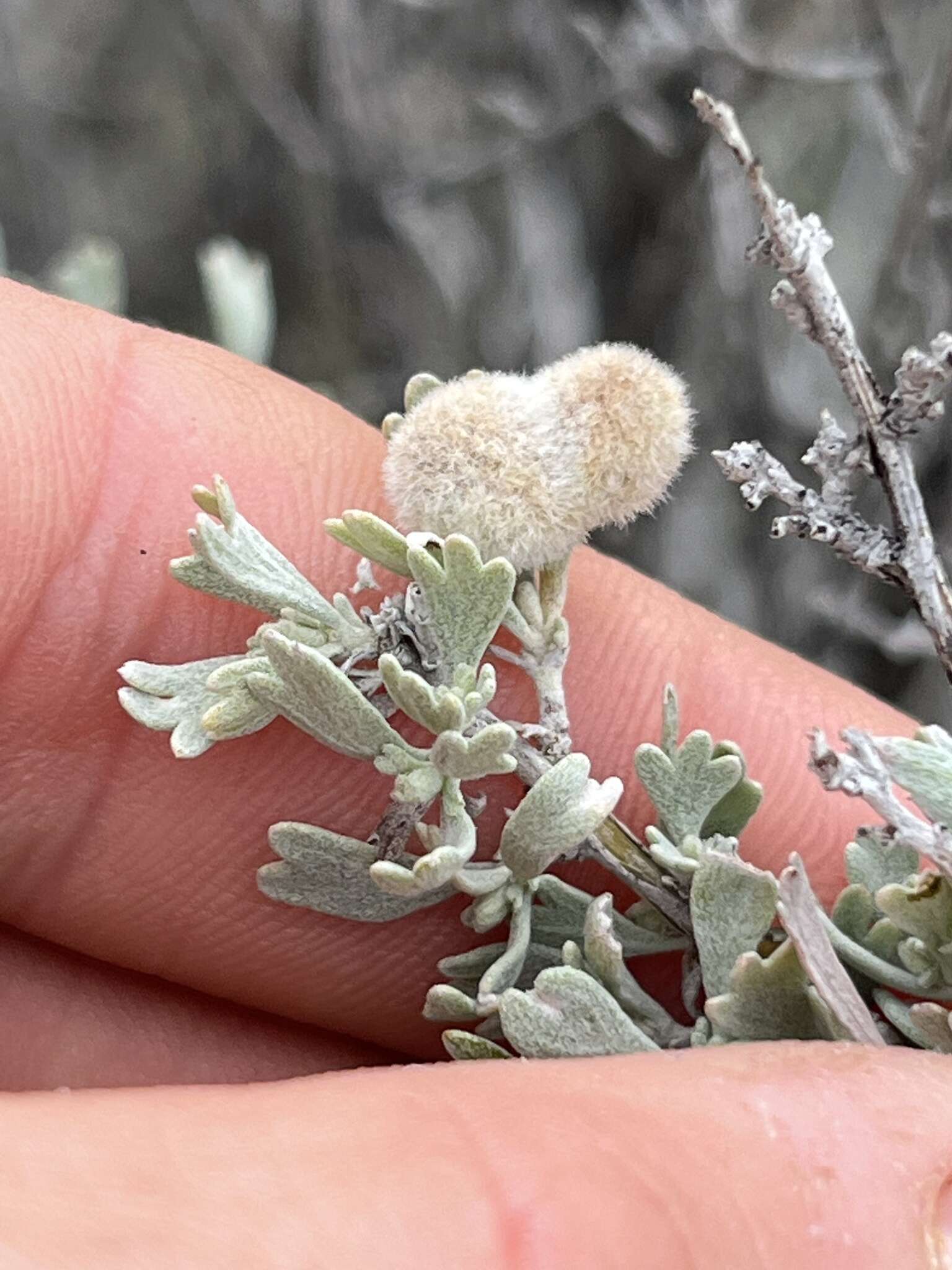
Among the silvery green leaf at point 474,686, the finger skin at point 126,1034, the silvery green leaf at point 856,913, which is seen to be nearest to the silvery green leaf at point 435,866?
the silvery green leaf at point 474,686

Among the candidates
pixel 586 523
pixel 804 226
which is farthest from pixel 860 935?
pixel 804 226

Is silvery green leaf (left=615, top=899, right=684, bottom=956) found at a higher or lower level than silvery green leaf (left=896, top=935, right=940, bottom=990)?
lower

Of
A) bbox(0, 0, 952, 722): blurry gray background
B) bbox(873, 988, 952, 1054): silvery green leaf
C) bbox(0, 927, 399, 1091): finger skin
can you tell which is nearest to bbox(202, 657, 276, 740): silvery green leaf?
bbox(873, 988, 952, 1054): silvery green leaf

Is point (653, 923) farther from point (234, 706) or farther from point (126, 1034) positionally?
point (126, 1034)

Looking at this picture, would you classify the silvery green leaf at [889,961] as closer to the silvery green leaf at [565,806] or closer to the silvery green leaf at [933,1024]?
the silvery green leaf at [933,1024]

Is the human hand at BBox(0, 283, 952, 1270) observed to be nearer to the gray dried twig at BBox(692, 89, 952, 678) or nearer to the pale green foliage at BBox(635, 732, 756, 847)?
the pale green foliage at BBox(635, 732, 756, 847)

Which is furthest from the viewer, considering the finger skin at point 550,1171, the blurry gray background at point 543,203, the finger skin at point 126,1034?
the blurry gray background at point 543,203

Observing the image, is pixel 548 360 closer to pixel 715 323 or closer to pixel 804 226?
pixel 715 323
